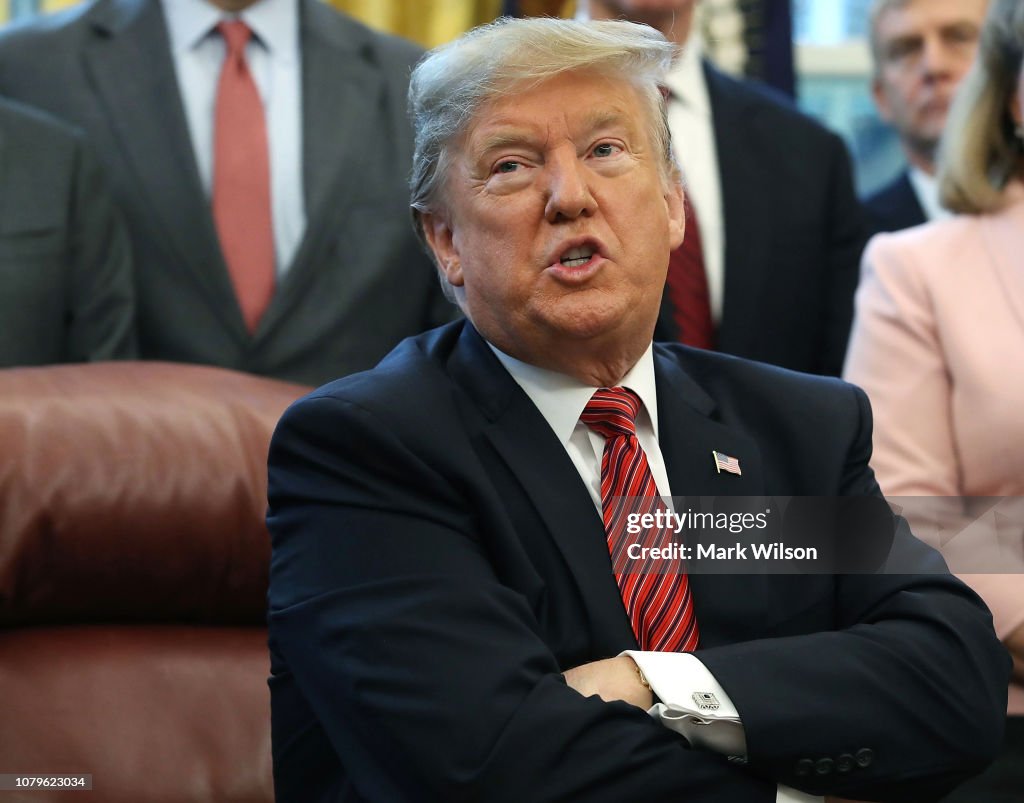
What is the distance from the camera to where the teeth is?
63.3 inches

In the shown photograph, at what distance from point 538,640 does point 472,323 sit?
41 centimetres

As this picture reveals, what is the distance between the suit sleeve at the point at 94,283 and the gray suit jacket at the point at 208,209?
9 cm

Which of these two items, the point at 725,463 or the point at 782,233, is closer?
the point at 725,463

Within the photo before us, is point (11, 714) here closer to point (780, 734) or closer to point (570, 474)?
point (570, 474)

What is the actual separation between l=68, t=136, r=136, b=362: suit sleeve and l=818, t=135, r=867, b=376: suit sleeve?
122cm

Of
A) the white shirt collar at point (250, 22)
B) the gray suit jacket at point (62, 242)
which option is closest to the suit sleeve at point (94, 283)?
the gray suit jacket at point (62, 242)

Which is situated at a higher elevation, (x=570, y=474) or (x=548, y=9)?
(x=548, y=9)

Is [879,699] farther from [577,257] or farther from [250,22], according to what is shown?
[250,22]

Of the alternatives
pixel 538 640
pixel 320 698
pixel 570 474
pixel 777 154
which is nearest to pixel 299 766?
pixel 320 698

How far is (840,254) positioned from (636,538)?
1.33m

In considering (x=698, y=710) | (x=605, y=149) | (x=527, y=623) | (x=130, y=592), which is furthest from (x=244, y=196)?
(x=698, y=710)

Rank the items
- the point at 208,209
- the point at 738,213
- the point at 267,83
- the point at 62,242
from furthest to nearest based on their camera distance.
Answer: the point at 738,213, the point at 267,83, the point at 208,209, the point at 62,242

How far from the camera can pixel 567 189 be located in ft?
5.19

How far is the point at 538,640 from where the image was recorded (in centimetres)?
146
